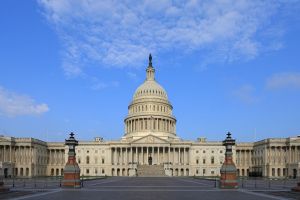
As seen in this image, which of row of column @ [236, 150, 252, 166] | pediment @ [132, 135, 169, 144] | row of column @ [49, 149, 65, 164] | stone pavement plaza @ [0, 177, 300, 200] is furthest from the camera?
row of column @ [49, 149, 65, 164]

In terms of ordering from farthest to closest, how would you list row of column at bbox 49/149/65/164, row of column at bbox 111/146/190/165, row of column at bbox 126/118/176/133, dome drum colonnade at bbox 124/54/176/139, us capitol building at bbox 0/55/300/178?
row of column at bbox 126/118/176/133, dome drum colonnade at bbox 124/54/176/139, row of column at bbox 49/149/65/164, row of column at bbox 111/146/190/165, us capitol building at bbox 0/55/300/178

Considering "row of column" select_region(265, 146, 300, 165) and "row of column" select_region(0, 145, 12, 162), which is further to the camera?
"row of column" select_region(0, 145, 12, 162)

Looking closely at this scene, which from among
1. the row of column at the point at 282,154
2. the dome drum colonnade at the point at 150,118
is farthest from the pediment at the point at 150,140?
the row of column at the point at 282,154

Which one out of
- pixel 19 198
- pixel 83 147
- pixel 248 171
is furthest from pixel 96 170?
pixel 19 198

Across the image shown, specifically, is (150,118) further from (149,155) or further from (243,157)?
(243,157)

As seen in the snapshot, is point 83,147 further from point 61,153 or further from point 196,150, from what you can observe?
point 196,150

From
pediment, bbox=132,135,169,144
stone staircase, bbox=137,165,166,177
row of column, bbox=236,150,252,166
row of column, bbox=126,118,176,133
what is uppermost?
row of column, bbox=126,118,176,133

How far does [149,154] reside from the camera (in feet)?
588

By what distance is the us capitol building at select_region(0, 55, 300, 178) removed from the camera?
161m

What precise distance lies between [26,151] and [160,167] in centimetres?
4713

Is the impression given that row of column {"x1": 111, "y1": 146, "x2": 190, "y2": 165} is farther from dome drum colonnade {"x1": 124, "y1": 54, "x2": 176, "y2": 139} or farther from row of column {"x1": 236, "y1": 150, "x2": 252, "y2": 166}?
row of column {"x1": 236, "y1": 150, "x2": 252, "y2": 166}

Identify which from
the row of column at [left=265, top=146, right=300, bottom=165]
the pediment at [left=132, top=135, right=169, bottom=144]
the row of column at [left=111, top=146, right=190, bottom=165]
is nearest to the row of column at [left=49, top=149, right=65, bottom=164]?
the row of column at [left=111, top=146, right=190, bottom=165]

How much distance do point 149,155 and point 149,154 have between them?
483 mm

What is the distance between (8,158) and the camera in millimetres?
158000
